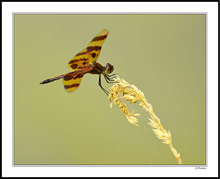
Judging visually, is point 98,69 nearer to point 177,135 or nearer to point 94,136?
point 94,136

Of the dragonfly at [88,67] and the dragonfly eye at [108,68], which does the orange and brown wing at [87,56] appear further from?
the dragonfly eye at [108,68]

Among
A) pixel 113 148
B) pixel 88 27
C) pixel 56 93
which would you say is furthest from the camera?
pixel 88 27

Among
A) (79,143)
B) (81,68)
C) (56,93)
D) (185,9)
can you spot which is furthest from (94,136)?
(185,9)

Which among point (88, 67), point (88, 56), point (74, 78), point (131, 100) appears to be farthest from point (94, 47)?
point (131, 100)

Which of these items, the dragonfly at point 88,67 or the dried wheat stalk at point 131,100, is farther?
the dragonfly at point 88,67

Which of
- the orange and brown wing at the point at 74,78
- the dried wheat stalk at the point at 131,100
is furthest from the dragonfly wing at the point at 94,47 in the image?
the dried wheat stalk at the point at 131,100

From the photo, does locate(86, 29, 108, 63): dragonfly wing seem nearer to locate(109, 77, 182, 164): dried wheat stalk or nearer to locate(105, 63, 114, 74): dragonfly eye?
locate(105, 63, 114, 74): dragonfly eye

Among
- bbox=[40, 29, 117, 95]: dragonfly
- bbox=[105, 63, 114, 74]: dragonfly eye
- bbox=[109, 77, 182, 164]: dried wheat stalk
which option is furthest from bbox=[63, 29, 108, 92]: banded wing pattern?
bbox=[109, 77, 182, 164]: dried wheat stalk

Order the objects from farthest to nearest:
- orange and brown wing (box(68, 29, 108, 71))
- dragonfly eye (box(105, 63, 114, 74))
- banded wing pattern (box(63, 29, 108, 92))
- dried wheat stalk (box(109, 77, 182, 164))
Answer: orange and brown wing (box(68, 29, 108, 71)), banded wing pattern (box(63, 29, 108, 92)), dragonfly eye (box(105, 63, 114, 74)), dried wheat stalk (box(109, 77, 182, 164))
